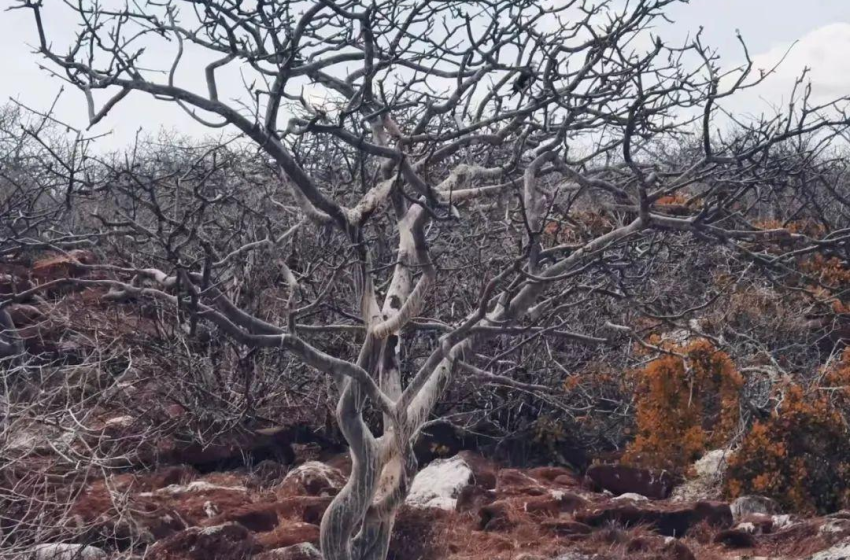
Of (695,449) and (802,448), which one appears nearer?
(802,448)

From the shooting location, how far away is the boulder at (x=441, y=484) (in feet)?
22.9

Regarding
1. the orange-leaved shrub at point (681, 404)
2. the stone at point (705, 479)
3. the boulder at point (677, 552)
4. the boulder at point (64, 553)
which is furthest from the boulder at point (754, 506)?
the boulder at point (64, 553)

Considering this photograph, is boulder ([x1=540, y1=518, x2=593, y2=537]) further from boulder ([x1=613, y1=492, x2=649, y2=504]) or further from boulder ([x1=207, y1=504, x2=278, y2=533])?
boulder ([x1=207, y1=504, x2=278, y2=533])

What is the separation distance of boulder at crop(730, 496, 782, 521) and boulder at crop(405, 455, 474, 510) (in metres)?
1.88

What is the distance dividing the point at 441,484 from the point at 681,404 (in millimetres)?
2010

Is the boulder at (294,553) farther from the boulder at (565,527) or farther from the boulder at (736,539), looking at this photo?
the boulder at (736,539)

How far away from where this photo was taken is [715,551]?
6305 millimetres

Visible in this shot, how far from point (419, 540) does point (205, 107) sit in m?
3.27

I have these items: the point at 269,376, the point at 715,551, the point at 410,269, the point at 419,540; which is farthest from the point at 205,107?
the point at 269,376

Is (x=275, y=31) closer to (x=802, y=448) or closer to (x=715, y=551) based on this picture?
(x=715, y=551)

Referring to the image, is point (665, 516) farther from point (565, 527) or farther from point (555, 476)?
point (555, 476)

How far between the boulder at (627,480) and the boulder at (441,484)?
100cm

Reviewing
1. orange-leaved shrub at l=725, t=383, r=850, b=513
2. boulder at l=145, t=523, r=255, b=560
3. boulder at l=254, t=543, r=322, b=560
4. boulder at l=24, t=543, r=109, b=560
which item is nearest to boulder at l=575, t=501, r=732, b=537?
orange-leaved shrub at l=725, t=383, r=850, b=513

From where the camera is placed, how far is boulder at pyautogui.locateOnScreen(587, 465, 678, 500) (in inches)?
307
